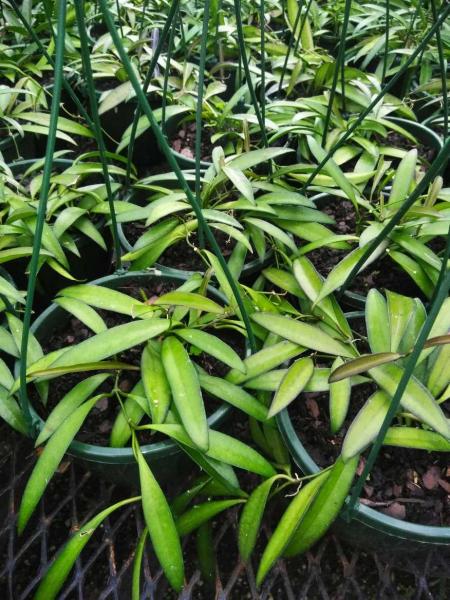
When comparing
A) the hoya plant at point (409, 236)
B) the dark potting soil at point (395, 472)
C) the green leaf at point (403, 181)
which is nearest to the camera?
the dark potting soil at point (395, 472)

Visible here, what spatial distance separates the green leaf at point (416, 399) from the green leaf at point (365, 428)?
0.07ft

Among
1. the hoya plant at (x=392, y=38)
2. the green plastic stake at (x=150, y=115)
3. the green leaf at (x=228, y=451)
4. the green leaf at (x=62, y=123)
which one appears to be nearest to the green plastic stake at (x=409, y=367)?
the green leaf at (x=228, y=451)

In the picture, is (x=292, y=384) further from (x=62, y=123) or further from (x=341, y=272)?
(x=62, y=123)

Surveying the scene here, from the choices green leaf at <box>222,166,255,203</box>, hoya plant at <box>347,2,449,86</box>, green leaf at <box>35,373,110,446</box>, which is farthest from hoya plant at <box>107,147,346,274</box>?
hoya plant at <box>347,2,449,86</box>

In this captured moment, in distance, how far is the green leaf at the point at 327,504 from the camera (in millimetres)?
576

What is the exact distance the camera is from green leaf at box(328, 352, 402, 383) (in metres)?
0.56

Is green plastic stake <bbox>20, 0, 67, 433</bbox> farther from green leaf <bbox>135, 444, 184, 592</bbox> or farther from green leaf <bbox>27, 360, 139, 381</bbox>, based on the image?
green leaf <bbox>135, 444, 184, 592</bbox>

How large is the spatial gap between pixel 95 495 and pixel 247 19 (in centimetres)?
142

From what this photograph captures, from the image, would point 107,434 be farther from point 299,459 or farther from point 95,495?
point 299,459

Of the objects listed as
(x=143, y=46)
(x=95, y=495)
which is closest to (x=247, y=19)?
(x=143, y=46)

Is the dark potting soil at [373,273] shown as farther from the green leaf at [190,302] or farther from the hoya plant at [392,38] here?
the hoya plant at [392,38]

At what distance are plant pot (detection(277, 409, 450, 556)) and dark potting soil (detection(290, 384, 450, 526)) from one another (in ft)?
0.12

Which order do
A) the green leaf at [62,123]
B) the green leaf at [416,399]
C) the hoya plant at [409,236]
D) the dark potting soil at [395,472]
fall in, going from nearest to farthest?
the green leaf at [416,399] → the dark potting soil at [395,472] → the hoya plant at [409,236] → the green leaf at [62,123]

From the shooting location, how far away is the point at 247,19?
1517 mm
